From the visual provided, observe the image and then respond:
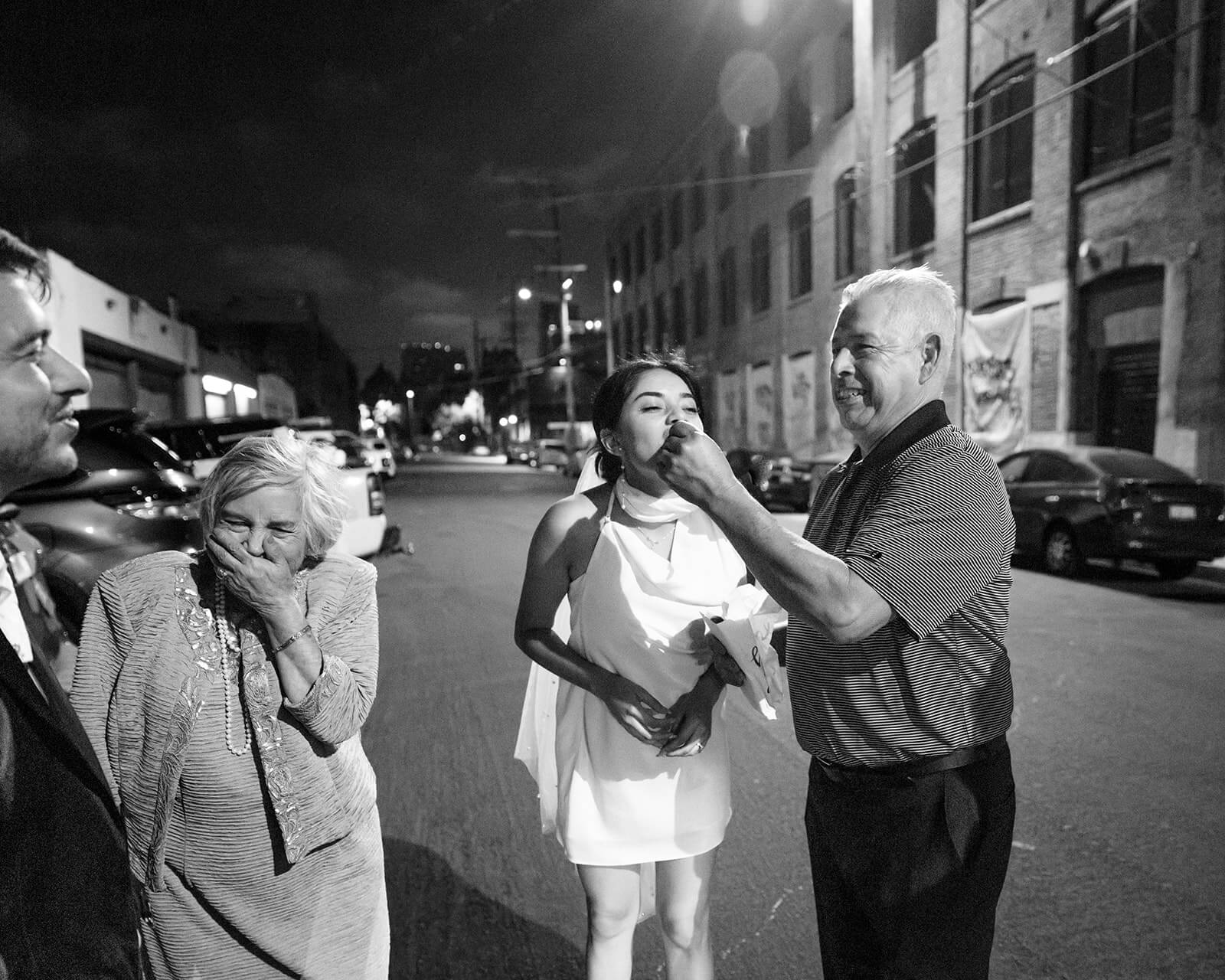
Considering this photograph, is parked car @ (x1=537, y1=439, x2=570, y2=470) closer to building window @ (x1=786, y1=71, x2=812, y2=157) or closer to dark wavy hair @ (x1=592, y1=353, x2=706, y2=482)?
building window @ (x1=786, y1=71, x2=812, y2=157)

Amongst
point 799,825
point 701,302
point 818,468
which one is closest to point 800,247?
point 701,302

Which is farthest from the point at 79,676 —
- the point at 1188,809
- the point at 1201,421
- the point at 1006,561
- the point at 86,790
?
the point at 1201,421

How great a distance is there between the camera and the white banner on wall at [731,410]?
96.2ft

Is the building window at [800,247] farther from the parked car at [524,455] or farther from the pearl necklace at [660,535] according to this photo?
the pearl necklace at [660,535]

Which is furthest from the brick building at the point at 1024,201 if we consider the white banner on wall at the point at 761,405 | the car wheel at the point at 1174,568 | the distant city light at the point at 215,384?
the distant city light at the point at 215,384

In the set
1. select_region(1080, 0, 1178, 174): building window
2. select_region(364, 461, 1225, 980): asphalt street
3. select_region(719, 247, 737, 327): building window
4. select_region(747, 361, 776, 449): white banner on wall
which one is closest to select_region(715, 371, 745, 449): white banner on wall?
select_region(747, 361, 776, 449): white banner on wall

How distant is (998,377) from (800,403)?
28.1 ft

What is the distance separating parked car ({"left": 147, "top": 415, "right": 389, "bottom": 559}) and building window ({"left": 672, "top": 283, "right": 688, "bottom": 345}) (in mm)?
26812

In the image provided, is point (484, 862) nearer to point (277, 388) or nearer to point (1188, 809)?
point (1188, 809)

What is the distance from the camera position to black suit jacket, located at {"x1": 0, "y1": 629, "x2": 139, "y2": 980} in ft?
3.58

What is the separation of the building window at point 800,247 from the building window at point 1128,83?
998 centimetres

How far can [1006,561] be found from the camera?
5.76 feet

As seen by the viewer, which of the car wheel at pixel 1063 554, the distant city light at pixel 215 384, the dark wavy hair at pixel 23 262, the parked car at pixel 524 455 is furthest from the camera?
the parked car at pixel 524 455

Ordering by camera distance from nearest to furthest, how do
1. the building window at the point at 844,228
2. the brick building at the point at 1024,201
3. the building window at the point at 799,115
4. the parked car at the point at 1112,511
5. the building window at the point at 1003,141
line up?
the parked car at the point at 1112,511 → the brick building at the point at 1024,201 → the building window at the point at 1003,141 → the building window at the point at 844,228 → the building window at the point at 799,115
